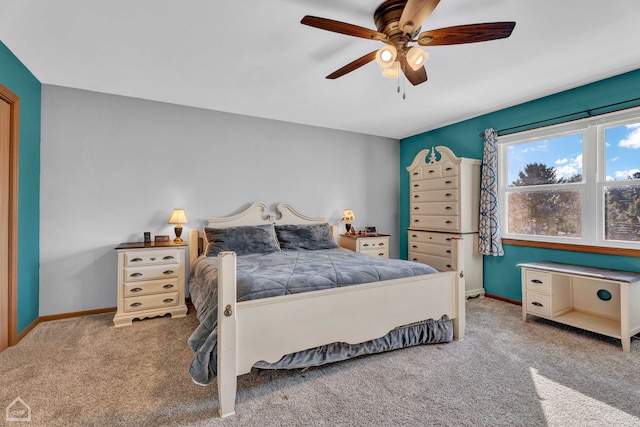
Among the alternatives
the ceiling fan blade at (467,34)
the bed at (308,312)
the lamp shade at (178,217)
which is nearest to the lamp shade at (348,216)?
the bed at (308,312)

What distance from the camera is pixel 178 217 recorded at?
3.38 meters

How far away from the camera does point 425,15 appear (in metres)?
1.61

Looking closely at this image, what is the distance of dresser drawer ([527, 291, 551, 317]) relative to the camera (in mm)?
2871

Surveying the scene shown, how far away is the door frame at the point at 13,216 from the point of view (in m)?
2.45

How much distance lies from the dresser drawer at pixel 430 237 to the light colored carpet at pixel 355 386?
1402 mm

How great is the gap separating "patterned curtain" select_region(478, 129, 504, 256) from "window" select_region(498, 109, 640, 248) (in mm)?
180

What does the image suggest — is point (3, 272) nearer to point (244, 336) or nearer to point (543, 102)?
point (244, 336)

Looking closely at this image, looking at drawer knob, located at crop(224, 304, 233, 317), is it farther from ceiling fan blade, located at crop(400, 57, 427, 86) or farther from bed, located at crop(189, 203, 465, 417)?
ceiling fan blade, located at crop(400, 57, 427, 86)

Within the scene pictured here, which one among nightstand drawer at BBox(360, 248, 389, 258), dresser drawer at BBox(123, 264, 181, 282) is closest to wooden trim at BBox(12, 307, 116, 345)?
dresser drawer at BBox(123, 264, 181, 282)

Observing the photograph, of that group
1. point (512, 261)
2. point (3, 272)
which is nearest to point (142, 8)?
point (3, 272)

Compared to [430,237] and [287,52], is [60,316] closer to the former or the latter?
[287,52]

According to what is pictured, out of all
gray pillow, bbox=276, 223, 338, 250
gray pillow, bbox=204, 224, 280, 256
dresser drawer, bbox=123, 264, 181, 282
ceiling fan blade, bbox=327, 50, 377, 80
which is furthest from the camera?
gray pillow, bbox=276, 223, 338, 250

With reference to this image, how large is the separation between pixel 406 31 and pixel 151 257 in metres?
3.04

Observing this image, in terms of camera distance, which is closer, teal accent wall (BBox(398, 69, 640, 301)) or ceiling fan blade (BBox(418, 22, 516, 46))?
ceiling fan blade (BBox(418, 22, 516, 46))
